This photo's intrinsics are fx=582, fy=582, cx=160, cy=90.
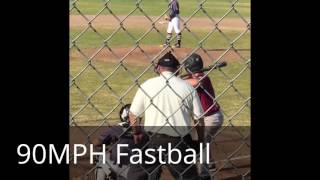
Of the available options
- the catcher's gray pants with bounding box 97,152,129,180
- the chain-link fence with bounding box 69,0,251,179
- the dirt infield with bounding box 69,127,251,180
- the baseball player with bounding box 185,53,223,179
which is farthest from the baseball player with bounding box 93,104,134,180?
the dirt infield with bounding box 69,127,251,180

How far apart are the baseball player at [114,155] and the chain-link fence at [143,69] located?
0.14 metres

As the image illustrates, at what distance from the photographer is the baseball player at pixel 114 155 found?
13.9ft

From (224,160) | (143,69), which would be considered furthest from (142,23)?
(224,160)

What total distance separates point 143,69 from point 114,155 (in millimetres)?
8841

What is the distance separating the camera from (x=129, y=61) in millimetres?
14156

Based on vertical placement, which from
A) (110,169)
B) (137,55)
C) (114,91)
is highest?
(137,55)

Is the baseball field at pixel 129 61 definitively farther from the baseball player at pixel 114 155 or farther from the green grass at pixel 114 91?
the baseball player at pixel 114 155

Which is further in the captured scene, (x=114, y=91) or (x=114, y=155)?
(x=114, y=91)

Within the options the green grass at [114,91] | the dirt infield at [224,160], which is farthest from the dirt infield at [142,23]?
the dirt infield at [224,160]

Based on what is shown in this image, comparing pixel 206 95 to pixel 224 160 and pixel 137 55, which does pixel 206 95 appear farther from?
pixel 137 55

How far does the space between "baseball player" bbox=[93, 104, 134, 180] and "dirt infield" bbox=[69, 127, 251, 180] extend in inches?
38.7

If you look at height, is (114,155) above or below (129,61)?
below
